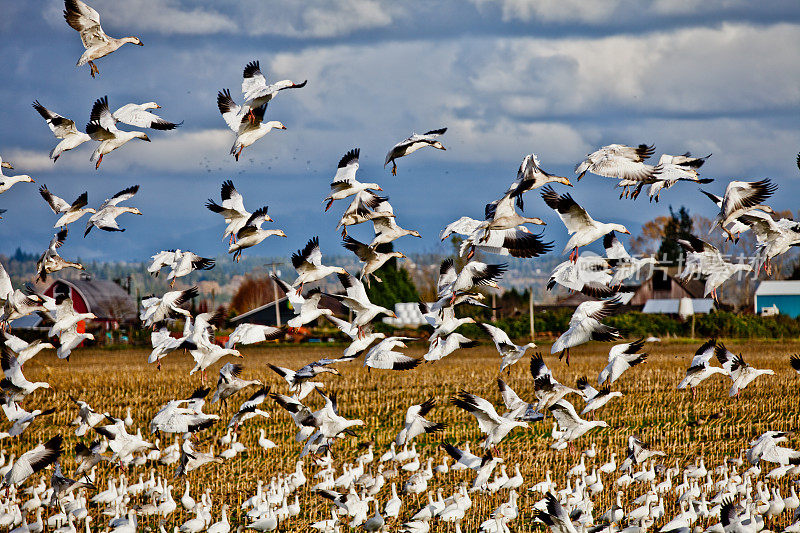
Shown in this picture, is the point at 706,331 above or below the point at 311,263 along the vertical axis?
below

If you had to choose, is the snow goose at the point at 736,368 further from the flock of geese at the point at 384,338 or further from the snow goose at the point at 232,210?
the snow goose at the point at 232,210

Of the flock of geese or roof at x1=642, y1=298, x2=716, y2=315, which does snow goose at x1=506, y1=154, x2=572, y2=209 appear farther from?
roof at x1=642, y1=298, x2=716, y2=315

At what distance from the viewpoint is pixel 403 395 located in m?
23.2

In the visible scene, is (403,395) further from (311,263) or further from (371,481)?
(311,263)

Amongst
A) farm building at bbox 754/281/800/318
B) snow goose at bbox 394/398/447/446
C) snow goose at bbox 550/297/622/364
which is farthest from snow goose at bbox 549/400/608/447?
farm building at bbox 754/281/800/318

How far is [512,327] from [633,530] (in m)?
40.0

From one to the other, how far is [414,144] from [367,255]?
1.48m

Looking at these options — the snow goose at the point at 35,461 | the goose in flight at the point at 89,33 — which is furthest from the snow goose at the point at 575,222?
the snow goose at the point at 35,461

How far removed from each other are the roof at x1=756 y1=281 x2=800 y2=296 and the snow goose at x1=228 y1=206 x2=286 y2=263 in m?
62.3

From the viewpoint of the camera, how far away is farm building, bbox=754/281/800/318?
6656 centimetres

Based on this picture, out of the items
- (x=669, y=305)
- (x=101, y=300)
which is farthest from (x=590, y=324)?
(x=669, y=305)

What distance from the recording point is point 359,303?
10820 millimetres

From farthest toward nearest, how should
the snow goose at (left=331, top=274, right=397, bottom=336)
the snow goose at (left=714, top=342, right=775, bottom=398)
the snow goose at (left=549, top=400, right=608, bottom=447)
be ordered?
the snow goose at (left=714, top=342, right=775, bottom=398) < the snow goose at (left=549, top=400, right=608, bottom=447) < the snow goose at (left=331, top=274, right=397, bottom=336)

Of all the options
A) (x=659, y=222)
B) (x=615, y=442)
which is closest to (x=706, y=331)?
(x=615, y=442)
